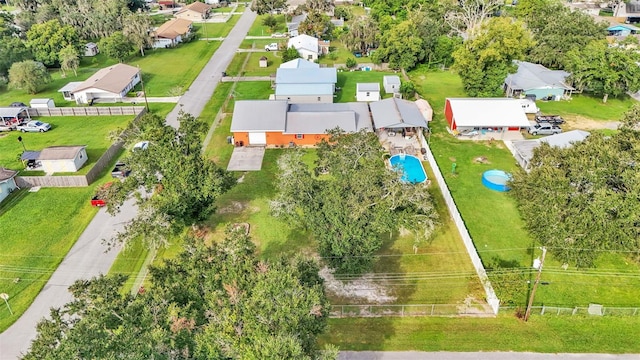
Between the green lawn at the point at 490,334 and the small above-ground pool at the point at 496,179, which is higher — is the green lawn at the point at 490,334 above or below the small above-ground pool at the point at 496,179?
below

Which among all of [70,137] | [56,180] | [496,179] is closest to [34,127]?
[70,137]

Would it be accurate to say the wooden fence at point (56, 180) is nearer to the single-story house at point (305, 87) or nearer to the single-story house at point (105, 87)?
the single-story house at point (105, 87)

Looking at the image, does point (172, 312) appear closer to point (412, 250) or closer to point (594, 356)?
point (412, 250)

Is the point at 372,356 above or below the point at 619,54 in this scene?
below

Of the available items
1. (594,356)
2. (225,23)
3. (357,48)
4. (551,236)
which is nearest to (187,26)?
(225,23)

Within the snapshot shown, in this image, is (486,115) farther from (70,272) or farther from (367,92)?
(70,272)

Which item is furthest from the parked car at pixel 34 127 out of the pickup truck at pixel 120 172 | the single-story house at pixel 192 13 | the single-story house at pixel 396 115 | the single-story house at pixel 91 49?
the single-story house at pixel 192 13
